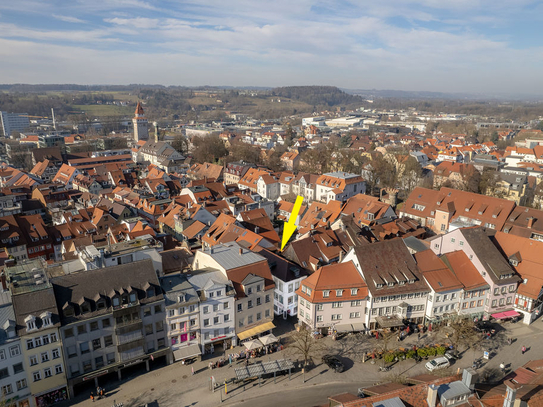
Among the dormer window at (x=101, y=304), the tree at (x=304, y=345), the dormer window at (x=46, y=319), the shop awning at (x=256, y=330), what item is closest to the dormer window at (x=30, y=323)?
the dormer window at (x=46, y=319)

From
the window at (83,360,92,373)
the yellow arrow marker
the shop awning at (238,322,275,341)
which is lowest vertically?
the shop awning at (238,322,275,341)

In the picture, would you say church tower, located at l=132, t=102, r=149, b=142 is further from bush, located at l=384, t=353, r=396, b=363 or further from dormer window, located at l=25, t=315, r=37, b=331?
bush, located at l=384, t=353, r=396, b=363

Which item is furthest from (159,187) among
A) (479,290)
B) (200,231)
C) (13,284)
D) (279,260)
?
(479,290)

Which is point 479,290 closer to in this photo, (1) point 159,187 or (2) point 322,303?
(2) point 322,303

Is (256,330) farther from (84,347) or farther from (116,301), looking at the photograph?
(84,347)

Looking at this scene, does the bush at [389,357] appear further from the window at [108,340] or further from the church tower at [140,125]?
the church tower at [140,125]

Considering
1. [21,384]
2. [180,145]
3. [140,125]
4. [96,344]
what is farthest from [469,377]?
[140,125]

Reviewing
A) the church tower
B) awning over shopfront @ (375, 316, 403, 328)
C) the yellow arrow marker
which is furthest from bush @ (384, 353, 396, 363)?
the church tower
